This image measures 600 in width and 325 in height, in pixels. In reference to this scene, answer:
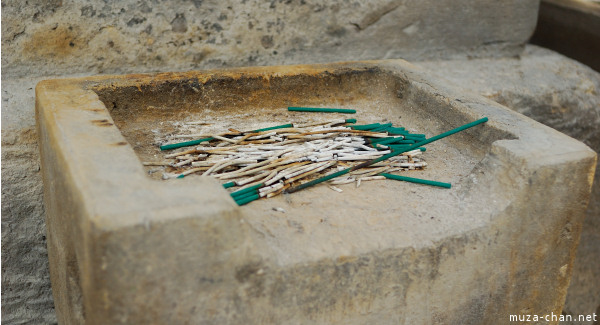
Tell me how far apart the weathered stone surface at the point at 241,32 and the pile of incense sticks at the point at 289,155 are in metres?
0.68

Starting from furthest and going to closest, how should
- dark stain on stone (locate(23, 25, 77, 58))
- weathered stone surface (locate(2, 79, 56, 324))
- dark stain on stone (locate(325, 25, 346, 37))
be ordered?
dark stain on stone (locate(325, 25, 346, 37)) < dark stain on stone (locate(23, 25, 77, 58)) < weathered stone surface (locate(2, 79, 56, 324))

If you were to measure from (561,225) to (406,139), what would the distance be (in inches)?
24.0

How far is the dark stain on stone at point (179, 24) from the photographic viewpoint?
2.62 m


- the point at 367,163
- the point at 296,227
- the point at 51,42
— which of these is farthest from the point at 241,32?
the point at 296,227

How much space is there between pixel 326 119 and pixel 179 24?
77 cm

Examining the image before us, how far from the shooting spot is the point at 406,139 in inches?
87.4

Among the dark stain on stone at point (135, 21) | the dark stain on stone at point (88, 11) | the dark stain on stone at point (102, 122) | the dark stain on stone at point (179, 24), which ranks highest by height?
the dark stain on stone at point (88, 11)

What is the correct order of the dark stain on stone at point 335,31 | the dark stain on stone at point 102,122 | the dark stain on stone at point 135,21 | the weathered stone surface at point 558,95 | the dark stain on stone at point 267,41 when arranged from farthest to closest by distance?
the weathered stone surface at point 558,95
the dark stain on stone at point 335,31
the dark stain on stone at point 267,41
the dark stain on stone at point 135,21
the dark stain on stone at point 102,122

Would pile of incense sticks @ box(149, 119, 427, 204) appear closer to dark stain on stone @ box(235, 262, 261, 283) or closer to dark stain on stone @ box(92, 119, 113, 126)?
dark stain on stone @ box(92, 119, 113, 126)

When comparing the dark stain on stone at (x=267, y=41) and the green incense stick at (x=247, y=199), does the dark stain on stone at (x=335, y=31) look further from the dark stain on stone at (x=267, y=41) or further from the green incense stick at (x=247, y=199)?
the green incense stick at (x=247, y=199)

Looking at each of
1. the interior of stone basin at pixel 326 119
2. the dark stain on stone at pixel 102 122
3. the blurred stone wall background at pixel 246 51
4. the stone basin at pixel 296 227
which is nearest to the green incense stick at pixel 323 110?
the interior of stone basin at pixel 326 119

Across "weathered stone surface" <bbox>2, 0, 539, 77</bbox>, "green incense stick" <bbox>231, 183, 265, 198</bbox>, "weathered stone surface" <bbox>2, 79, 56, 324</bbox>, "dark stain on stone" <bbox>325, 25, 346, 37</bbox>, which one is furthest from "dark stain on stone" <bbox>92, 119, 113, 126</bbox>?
"dark stain on stone" <bbox>325, 25, 346, 37</bbox>

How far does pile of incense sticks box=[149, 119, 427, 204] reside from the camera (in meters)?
1.91

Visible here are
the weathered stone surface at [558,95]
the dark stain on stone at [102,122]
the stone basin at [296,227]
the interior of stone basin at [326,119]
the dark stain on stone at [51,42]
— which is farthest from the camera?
the weathered stone surface at [558,95]
